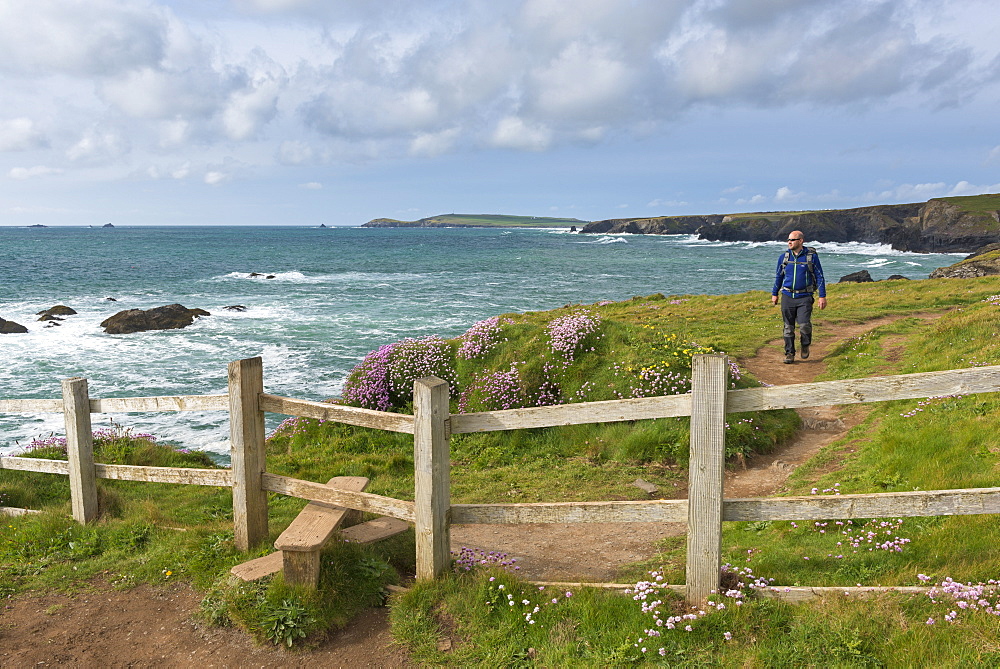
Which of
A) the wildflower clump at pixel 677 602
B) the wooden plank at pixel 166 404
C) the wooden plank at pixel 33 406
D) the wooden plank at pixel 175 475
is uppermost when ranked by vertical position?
the wooden plank at pixel 166 404

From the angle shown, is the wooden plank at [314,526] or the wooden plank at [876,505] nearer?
the wooden plank at [876,505]

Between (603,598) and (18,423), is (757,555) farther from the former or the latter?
(18,423)

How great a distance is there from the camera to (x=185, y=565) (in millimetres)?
6570

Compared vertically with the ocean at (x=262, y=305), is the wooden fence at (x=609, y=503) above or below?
above

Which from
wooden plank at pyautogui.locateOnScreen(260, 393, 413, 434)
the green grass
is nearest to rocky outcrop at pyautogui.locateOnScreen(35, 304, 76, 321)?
wooden plank at pyautogui.locateOnScreen(260, 393, 413, 434)

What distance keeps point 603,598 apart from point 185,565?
4362 mm

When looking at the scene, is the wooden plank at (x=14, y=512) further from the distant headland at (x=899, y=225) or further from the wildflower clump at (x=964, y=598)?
the distant headland at (x=899, y=225)

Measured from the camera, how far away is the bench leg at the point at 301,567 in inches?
213

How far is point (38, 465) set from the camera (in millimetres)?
8148

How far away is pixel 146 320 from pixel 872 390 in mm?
39302

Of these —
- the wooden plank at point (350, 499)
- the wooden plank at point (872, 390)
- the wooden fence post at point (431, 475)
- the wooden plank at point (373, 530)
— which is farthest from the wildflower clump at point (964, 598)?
the wooden plank at point (373, 530)

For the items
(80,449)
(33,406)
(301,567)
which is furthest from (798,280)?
(33,406)

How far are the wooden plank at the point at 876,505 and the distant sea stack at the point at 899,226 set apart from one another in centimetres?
12998

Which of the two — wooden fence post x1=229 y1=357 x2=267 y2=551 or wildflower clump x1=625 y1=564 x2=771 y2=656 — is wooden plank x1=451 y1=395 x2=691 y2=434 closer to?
wildflower clump x1=625 y1=564 x2=771 y2=656
